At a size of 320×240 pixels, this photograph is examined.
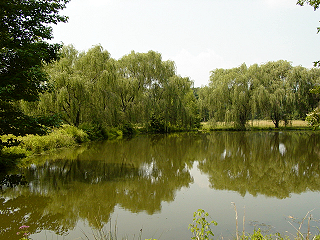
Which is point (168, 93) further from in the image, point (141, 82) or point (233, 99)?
point (233, 99)

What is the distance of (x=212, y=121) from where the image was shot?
2931cm

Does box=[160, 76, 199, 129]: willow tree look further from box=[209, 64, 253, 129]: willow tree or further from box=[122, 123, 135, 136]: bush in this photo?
box=[209, 64, 253, 129]: willow tree

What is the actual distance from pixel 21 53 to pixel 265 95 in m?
24.6

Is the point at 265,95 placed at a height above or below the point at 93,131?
above

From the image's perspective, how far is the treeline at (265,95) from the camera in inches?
1038

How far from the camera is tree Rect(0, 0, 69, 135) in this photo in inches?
240

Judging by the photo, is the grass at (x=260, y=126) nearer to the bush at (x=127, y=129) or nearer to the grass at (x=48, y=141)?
the bush at (x=127, y=129)

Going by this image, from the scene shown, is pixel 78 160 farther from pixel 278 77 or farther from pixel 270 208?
pixel 278 77

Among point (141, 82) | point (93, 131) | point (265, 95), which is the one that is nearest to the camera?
point (93, 131)

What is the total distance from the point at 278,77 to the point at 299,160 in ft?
68.8

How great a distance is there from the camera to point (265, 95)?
26047 millimetres

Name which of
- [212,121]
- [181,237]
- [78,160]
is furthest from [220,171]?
[212,121]

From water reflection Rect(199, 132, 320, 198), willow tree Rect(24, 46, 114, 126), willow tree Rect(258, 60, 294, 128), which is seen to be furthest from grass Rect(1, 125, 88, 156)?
willow tree Rect(258, 60, 294, 128)

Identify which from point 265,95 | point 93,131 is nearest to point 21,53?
point 93,131
